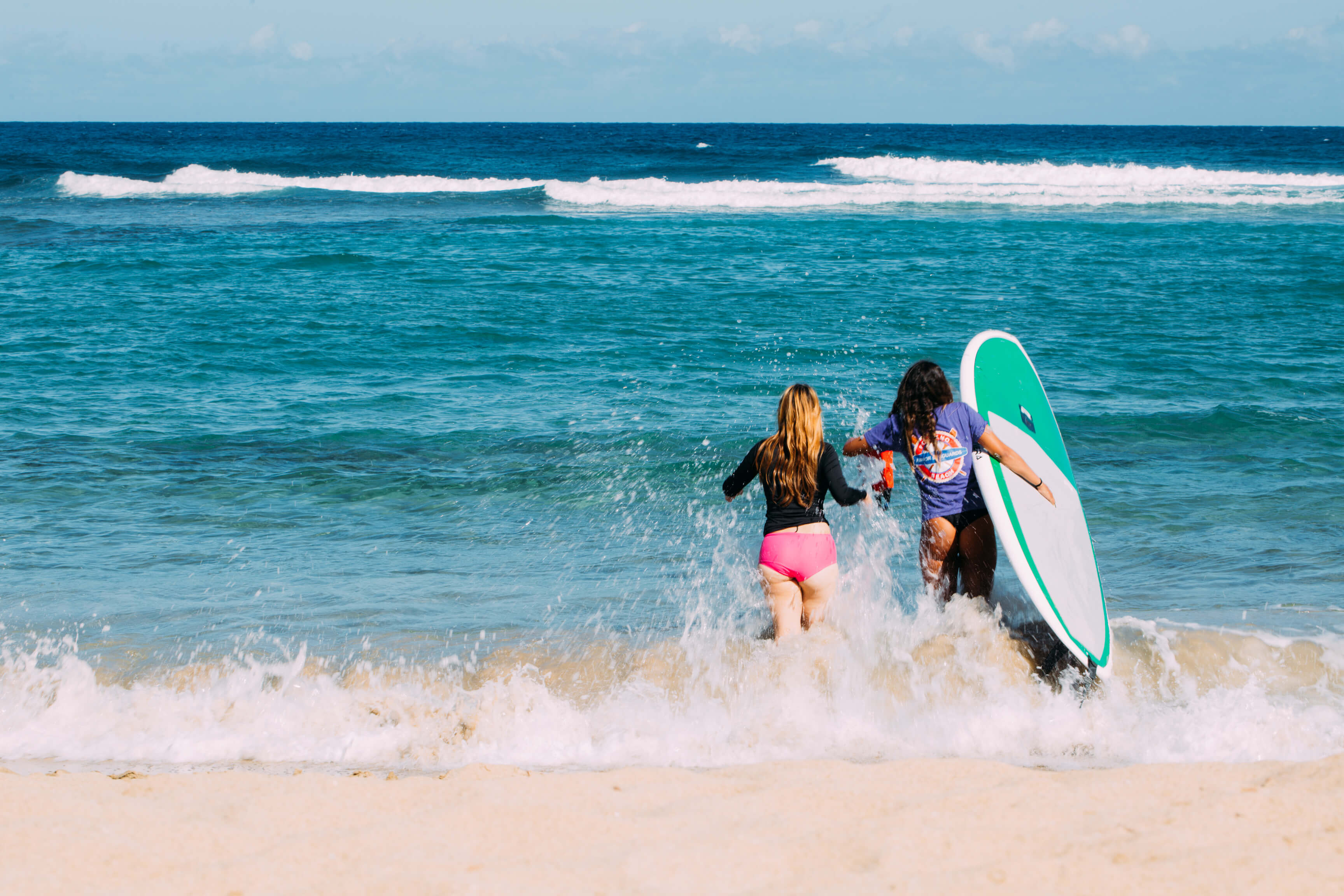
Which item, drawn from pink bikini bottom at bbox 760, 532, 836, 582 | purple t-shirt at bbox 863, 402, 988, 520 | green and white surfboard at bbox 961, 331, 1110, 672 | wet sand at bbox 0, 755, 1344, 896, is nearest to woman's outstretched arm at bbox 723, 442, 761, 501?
pink bikini bottom at bbox 760, 532, 836, 582

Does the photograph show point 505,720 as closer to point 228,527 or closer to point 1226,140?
point 228,527

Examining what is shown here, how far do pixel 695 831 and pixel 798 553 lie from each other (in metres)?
1.71

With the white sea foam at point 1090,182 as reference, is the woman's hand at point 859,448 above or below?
below

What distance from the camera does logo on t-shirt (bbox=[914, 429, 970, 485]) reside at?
4.49 m

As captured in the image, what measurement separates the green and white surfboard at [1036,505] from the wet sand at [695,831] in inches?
42.6

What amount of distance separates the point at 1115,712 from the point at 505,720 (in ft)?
8.82

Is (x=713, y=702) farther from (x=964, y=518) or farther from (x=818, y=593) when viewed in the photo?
(x=964, y=518)

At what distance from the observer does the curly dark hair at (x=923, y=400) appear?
4.46m

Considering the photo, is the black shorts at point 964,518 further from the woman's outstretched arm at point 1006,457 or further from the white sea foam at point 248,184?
the white sea foam at point 248,184

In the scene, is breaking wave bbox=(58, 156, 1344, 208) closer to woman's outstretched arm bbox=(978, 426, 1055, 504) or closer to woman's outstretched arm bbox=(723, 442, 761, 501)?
woman's outstretched arm bbox=(978, 426, 1055, 504)

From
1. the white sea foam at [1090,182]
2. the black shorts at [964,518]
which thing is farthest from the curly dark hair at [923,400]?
the white sea foam at [1090,182]

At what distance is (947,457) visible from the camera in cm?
451

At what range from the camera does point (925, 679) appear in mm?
4355

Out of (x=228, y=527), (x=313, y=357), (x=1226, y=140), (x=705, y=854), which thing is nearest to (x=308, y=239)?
(x=313, y=357)
